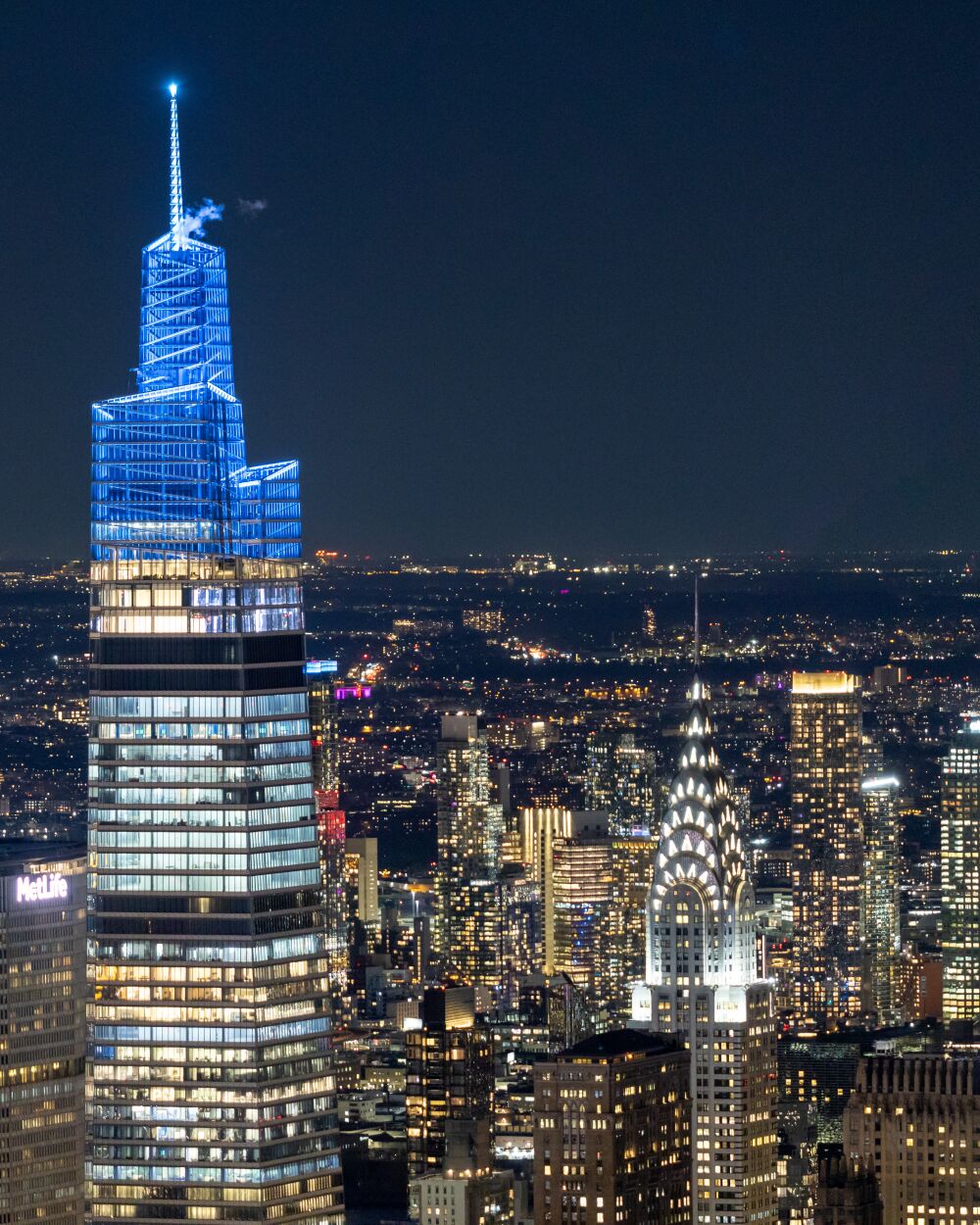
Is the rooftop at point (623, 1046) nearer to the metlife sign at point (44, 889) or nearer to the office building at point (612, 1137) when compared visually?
the office building at point (612, 1137)

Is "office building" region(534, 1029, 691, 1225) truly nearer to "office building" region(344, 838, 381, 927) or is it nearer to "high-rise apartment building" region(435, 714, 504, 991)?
"office building" region(344, 838, 381, 927)

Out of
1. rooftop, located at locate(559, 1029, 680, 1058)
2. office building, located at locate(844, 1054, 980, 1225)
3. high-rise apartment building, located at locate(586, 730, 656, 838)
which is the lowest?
office building, located at locate(844, 1054, 980, 1225)

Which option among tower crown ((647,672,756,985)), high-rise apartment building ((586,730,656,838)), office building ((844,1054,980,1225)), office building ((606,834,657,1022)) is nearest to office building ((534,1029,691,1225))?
tower crown ((647,672,756,985))

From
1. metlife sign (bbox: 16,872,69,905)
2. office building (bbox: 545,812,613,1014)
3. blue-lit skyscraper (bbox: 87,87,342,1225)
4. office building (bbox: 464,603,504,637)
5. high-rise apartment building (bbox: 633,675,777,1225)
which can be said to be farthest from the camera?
office building (bbox: 464,603,504,637)

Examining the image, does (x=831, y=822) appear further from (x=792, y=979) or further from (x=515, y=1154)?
(x=515, y=1154)

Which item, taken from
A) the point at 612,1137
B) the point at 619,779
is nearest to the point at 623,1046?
the point at 612,1137
